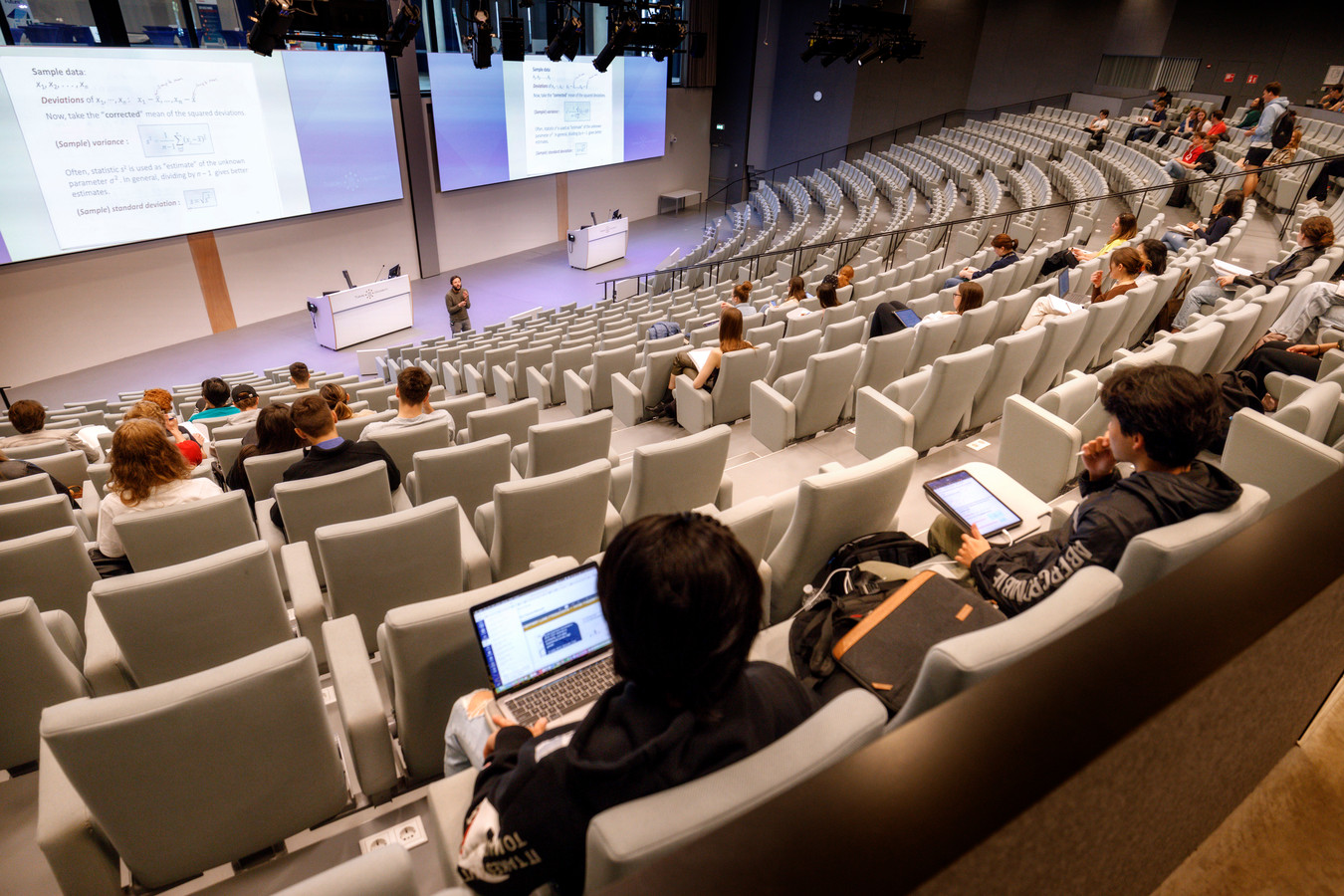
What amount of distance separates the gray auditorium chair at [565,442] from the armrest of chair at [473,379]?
3439mm

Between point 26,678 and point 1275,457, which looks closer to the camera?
point 26,678

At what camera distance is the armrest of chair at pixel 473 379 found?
705 centimetres

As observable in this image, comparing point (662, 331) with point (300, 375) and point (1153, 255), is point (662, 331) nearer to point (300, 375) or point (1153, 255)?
point (300, 375)

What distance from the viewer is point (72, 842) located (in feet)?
5.40

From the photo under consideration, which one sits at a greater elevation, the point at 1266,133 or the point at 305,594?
the point at 1266,133

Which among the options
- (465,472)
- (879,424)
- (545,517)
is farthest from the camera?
(879,424)

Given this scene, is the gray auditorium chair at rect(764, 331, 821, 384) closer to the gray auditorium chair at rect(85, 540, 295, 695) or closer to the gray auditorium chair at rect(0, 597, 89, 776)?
the gray auditorium chair at rect(85, 540, 295, 695)

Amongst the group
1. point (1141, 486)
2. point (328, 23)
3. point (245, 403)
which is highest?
point (328, 23)

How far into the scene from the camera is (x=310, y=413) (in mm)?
3293

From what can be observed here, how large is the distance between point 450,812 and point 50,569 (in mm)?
2216

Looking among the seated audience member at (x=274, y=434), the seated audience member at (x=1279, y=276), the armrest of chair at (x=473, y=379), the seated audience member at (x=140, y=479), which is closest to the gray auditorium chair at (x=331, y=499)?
the seated audience member at (x=140, y=479)

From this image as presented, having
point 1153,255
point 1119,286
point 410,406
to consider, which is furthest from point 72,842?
point 1153,255

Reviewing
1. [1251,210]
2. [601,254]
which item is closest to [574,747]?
[1251,210]

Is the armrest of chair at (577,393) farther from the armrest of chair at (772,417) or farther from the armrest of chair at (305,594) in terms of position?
the armrest of chair at (305,594)
